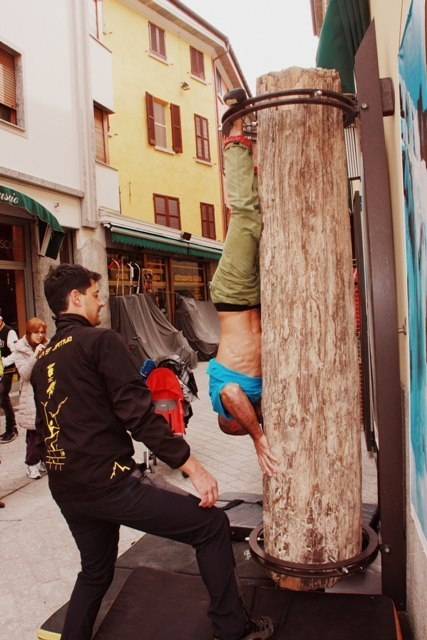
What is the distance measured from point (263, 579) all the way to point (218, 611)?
2.69ft

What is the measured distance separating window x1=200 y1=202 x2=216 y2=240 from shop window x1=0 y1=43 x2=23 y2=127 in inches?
374

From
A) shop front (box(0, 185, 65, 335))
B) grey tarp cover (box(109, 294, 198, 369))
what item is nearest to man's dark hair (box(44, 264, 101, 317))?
shop front (box(0, 185, 65, 335))

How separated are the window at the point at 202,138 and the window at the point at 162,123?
4.43ft

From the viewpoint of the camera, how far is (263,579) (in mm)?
3193

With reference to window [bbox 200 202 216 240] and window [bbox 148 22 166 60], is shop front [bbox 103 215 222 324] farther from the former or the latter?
window [bbox 148 22 166 60]

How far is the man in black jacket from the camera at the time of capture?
2465 mm

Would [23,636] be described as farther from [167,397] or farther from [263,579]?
[167,397]

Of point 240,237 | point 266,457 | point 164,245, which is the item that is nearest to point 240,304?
point 240,237

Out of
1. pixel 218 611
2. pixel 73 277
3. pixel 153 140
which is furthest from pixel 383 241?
pixel 153 140

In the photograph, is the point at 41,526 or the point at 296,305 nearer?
the point at 296,305

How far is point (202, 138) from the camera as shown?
2034 cm

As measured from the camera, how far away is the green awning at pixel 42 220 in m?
9.66

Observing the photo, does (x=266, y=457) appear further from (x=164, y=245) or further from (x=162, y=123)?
(x=162, y=123)

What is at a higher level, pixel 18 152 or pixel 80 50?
pixel 80 50
